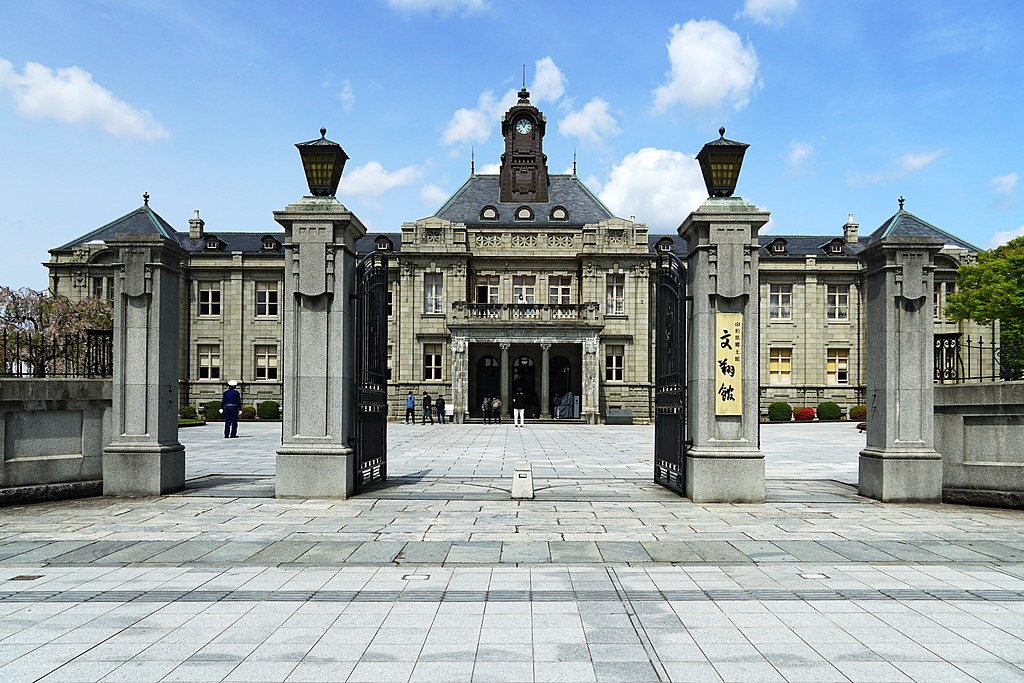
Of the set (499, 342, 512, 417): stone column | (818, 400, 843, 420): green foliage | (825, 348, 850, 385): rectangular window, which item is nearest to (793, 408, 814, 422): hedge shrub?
(818, 400, 843, 420): green foliage

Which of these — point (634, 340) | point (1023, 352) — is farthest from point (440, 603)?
point (634, 340)

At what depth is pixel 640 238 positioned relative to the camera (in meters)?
51.4

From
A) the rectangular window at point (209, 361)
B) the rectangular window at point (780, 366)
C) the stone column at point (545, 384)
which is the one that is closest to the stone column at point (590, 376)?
the stone column at point (545, 384)

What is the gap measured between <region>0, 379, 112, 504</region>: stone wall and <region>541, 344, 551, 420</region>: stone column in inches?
1414

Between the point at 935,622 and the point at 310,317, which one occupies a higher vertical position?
the point at 310,317

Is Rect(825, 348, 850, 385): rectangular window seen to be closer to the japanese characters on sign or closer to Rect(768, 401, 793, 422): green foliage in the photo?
Rect(768, 401, 793, 422): green foliage

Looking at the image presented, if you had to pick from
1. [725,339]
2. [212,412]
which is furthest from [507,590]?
[212,412]

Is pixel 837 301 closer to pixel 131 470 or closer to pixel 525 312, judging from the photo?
pixel 525 312

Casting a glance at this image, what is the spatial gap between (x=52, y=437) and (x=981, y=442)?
45.4 feet

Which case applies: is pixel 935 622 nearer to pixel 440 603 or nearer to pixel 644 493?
pixel 440 603

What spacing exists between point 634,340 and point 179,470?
40.1 metres

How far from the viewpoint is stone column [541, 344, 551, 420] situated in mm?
47469

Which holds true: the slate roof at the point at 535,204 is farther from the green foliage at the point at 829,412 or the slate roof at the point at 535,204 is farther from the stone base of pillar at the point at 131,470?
the stone base of pillar at the point at 131,470

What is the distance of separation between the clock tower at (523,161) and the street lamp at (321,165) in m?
45.4
